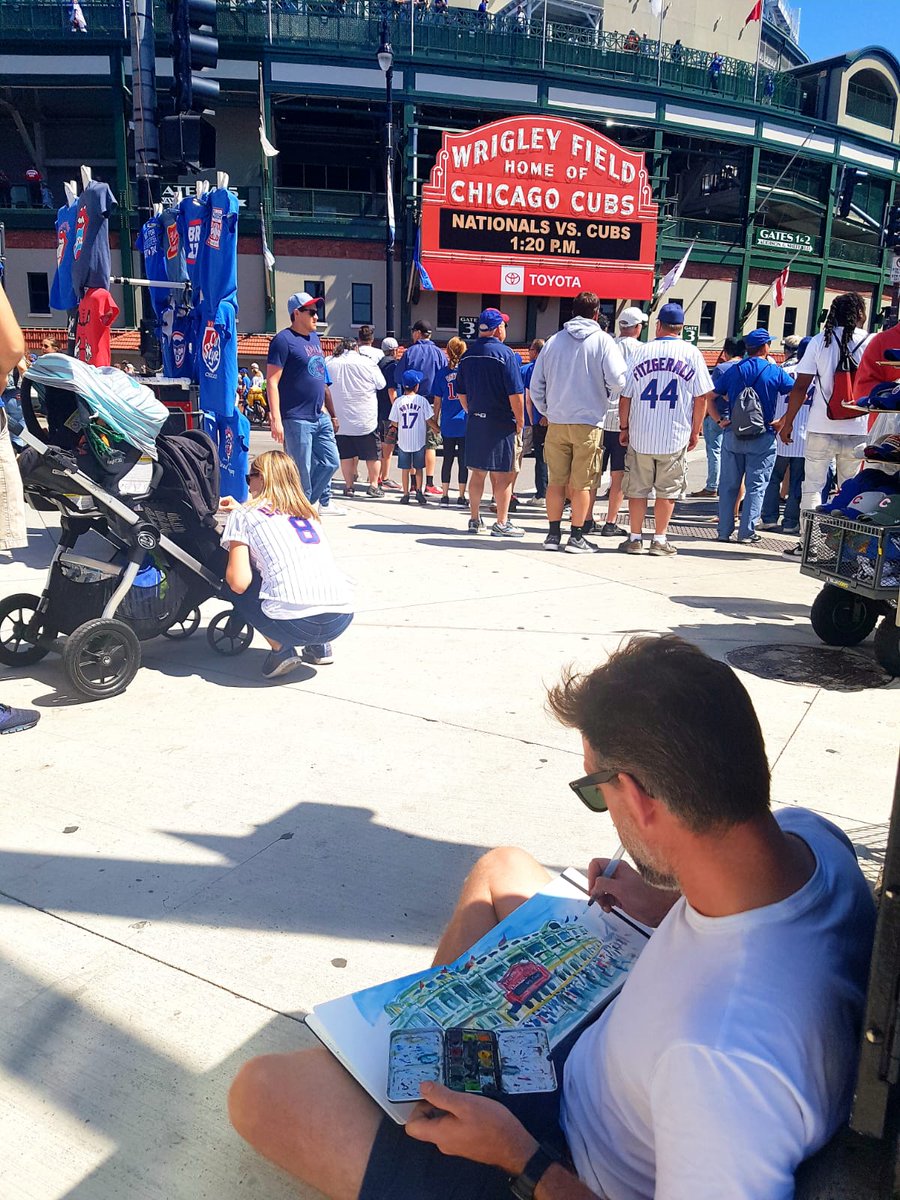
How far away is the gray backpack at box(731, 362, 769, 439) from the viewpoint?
26.5 ft

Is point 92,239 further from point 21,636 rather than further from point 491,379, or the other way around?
point 21,636

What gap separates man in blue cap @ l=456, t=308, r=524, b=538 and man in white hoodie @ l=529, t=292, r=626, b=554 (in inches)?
10.4

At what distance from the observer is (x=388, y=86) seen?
2583cm

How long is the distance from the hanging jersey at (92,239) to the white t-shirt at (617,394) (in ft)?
15.6

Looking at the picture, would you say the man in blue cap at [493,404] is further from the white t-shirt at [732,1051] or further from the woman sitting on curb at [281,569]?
the white t-shirt at [732,1051]

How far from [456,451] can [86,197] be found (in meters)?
4.48

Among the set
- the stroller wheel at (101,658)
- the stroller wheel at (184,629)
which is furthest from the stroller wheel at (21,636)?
the stroller wheel at (184,629)

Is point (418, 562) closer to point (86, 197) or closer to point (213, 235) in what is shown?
point (213, 235)

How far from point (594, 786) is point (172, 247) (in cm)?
829

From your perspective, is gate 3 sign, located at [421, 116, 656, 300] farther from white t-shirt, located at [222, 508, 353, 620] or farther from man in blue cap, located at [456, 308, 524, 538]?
white t-shirt, located at [222, 508, 353, 620]

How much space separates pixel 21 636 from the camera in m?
4.81

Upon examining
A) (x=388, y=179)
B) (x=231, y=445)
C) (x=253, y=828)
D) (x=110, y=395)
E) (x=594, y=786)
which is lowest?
(x=253, y=828)

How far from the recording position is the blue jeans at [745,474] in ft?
27.2

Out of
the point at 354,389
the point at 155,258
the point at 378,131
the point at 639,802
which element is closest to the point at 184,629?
the point at 639,802
